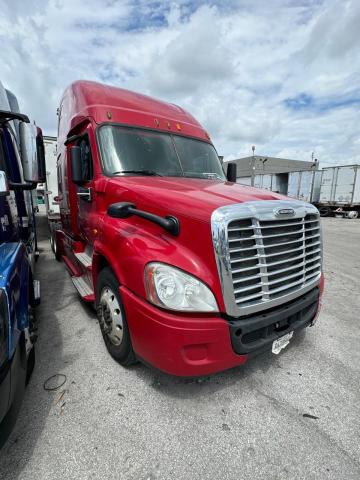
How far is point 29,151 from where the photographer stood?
3.13 meters

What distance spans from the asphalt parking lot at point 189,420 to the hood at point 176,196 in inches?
62.5

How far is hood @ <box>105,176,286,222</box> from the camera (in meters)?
2.24

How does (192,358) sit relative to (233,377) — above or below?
above

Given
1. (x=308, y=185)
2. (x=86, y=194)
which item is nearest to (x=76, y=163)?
(x=86, y=194)

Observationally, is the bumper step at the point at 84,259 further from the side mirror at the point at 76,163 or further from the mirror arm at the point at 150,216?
the mirror arm at the point at 150,216

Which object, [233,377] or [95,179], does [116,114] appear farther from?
[233,377]

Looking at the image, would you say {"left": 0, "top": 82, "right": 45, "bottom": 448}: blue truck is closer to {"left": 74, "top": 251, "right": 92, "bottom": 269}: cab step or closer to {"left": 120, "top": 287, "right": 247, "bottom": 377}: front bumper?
{"left": 74, "top": 251, "right": 92, "bottom": 269}: cab step

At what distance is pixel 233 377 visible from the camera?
265cm

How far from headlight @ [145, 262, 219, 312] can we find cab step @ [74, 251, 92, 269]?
188cm

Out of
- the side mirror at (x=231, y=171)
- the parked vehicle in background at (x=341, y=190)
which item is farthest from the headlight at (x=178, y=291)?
the parked vehicle in background at (x=341, y=190)

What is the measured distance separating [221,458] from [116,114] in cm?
369

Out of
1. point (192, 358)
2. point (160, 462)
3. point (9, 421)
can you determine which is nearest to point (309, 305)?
point (192, 358)

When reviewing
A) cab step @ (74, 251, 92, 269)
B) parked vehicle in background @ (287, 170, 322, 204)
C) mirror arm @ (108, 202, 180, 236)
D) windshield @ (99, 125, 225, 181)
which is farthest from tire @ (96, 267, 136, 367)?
parked vehicle in background @ (287, 170, 322, 204)

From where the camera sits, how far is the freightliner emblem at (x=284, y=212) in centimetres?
227
